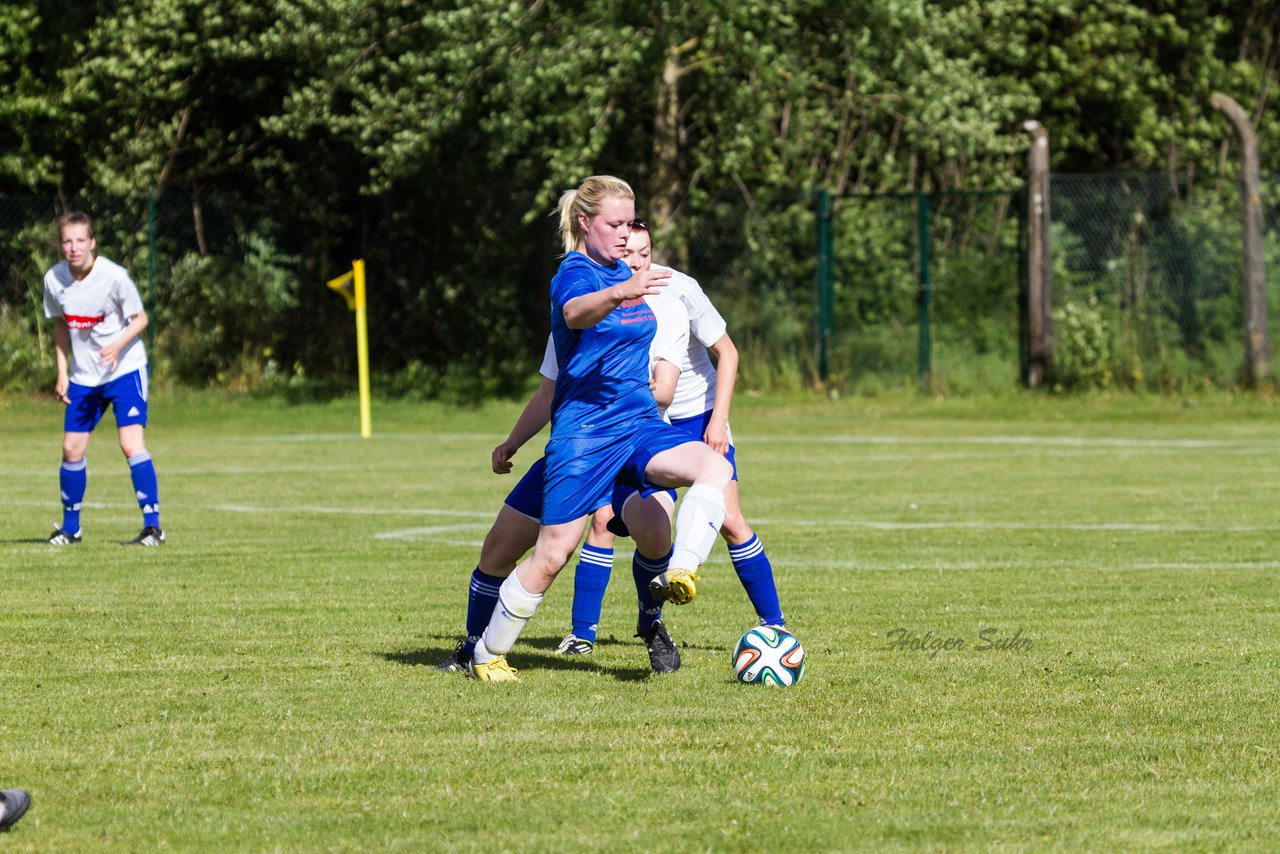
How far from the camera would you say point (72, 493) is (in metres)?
11.3

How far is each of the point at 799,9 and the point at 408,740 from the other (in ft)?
66.1

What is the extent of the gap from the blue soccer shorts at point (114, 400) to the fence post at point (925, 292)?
1518 centimetres

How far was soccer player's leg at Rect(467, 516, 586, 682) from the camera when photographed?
6.49m

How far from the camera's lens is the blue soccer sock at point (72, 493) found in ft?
37.2

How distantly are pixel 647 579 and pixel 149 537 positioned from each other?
4.91 m

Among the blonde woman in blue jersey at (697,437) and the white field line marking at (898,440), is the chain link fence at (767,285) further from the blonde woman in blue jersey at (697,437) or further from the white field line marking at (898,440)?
the blonde woman in blue jersey at (697,437)

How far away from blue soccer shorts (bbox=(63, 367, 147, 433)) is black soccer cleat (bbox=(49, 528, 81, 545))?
0.64 metres

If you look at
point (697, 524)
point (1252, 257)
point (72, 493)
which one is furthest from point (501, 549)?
point (1252, 257)

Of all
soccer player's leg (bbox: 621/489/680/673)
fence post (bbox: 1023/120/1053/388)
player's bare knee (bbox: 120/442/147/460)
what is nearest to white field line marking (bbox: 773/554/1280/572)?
soccer player's leg (bbox: 621/489/680/673)

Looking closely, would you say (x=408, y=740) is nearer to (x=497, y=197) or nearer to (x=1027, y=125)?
(x=1027, y=125)

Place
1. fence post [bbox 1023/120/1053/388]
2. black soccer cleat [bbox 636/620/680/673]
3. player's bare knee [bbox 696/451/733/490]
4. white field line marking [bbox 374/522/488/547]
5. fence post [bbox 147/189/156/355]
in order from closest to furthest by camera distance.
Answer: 1. player's bare knee [bbox 696/451/733/490]
2. black soccer cleat [bbox 636/620/680/673]
3. white field line marking [bbox 374/522/488/547]
4. fence post [bbox 1023/120/1053/388]
5. fence post [bbox 147/189/156/355]

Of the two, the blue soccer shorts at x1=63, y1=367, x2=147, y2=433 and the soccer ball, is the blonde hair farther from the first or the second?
A: the blue soccer shorts at x1=63, y1=367, x2=147, y2=433

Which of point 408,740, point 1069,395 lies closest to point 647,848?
point 408,740

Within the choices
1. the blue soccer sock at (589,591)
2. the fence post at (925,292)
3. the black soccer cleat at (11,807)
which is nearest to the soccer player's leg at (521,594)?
the blue soccer sock at (589,591)
